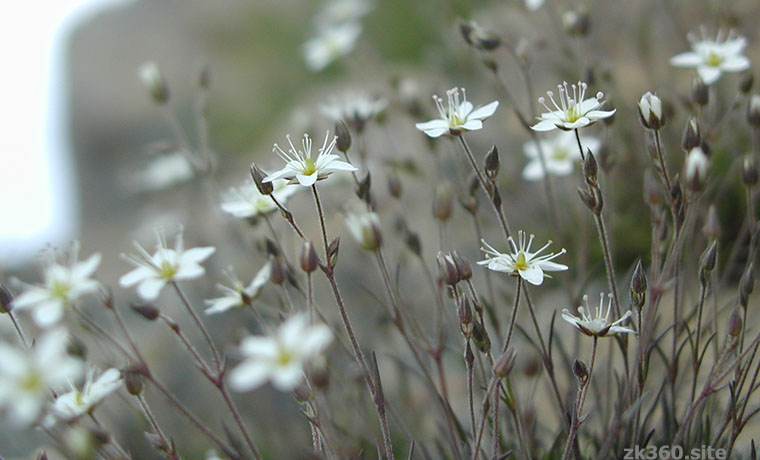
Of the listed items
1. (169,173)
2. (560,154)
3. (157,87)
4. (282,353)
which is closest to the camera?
(282,353)

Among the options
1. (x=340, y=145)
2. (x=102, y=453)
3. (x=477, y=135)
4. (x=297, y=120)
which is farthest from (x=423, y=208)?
(x=102, y=453)

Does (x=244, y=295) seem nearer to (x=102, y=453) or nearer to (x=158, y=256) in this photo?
(x=158, y=256)

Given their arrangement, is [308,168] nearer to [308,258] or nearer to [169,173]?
[308,258]

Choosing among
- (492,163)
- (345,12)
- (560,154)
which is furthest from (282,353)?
(345,12)

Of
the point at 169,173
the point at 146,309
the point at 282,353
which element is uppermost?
the point at 282,353

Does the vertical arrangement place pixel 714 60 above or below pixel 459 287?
above

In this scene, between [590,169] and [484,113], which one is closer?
[590,169]

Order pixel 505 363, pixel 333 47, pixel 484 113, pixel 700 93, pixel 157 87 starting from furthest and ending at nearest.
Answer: pixel 333 47, pixel 157 87, pixel 700 93, pixel 484 113, pixel 505 363

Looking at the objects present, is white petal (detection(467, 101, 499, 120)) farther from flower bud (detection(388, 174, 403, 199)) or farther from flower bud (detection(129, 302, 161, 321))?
flower bud (detection(129, 302, 161, 321))
